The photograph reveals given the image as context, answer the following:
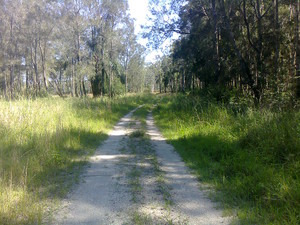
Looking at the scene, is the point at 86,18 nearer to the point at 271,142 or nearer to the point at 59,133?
the point at 59,133

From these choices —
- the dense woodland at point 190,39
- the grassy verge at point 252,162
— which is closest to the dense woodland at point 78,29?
the dense woodland at point 190,39

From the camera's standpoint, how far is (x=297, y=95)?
10.5 metres

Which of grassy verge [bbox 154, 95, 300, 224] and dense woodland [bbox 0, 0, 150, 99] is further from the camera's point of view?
dense woodland [bbox 0, 0, 150, 99]

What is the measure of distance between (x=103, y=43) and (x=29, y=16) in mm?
10507

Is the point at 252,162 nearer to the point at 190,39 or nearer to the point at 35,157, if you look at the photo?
the point at 35,157

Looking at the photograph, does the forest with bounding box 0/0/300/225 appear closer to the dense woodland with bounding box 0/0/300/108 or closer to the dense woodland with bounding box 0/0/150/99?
the dense woodland with bounding box 0/0/300/108

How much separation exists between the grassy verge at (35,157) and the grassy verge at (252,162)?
288 cm

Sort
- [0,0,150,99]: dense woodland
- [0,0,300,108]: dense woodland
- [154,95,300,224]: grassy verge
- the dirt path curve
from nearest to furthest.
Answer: the dirt path curve
[154,95,300,224]: grassy verge
[0,0,300,108]: dense woodland
[0,0,150,99]: dense woodland

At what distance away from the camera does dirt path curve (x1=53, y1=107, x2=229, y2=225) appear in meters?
3.31

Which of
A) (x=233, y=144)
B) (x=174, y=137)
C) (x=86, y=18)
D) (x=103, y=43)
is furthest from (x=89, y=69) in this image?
(x=233, y=144)

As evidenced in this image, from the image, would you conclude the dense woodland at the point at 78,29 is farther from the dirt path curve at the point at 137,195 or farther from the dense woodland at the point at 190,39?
the dirt path curve at the point at 137,195

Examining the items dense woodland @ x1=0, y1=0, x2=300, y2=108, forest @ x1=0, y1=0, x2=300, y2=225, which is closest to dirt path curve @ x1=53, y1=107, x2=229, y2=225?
forest @ x1=0, y1=0, x2=300, y2=225

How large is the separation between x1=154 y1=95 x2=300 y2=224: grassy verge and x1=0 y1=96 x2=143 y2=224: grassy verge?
9.45 feet

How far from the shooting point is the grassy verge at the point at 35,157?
3.50 meters
